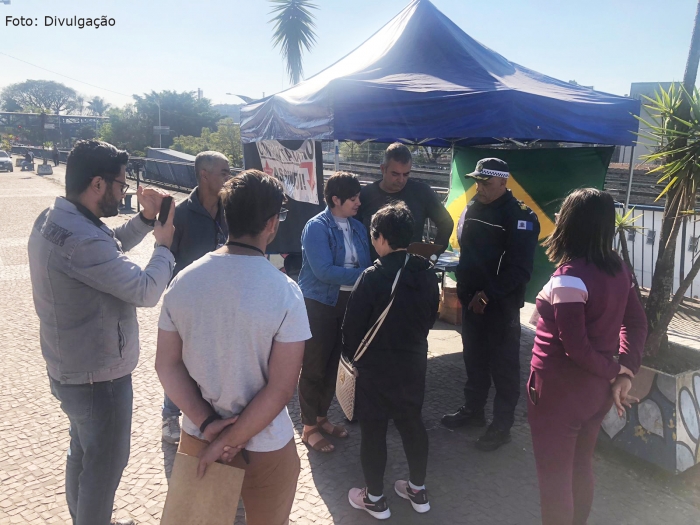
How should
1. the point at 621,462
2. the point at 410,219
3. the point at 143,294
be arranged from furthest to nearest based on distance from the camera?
the point at 621,462, the point at 410,219, the point at 143,294

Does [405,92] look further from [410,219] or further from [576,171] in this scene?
[576,171]

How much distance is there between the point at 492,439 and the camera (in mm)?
3350

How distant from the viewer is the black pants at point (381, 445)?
2.56 metres

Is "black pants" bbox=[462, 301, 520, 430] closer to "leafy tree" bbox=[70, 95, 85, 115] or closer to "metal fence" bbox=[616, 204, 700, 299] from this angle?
"metal fence" bbox=[616, 204, 700, 299]

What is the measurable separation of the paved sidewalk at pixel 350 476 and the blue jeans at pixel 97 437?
2.15ft

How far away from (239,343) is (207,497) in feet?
1.63

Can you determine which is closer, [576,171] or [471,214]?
[471,214]

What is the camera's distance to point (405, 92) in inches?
153

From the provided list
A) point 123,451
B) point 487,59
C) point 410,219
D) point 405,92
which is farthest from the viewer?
point 487,59

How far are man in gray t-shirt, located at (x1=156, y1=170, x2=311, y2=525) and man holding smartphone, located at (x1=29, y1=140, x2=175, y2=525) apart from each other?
486 mm

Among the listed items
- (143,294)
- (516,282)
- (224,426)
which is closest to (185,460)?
(224,426)

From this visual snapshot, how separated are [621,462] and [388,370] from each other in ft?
6.12

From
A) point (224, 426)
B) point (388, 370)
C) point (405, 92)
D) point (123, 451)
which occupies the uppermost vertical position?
point (405, 92)

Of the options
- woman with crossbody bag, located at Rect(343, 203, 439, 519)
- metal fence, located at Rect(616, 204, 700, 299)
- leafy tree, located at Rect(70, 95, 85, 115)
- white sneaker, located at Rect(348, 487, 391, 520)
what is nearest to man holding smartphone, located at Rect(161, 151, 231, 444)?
woman with crossbody bag, located at Rect(343, 203, 439, 519)
